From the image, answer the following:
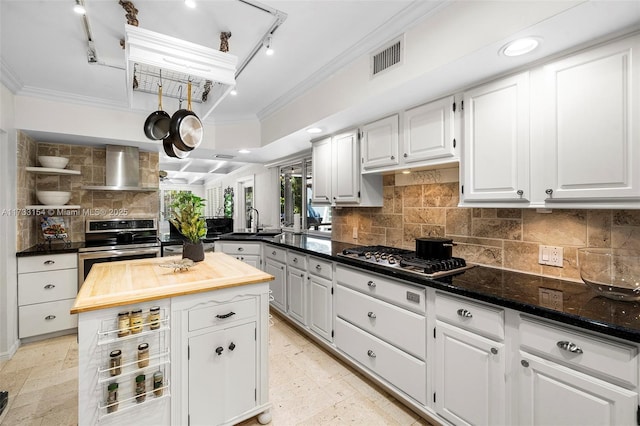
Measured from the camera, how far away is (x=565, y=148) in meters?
1.51

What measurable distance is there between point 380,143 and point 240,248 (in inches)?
98.3

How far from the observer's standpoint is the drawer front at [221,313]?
168 cm

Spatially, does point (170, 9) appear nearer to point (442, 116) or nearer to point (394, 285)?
point (442, 116)

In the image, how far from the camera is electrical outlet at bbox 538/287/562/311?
4.38ft

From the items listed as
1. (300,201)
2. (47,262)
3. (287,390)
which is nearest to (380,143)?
(287,390)

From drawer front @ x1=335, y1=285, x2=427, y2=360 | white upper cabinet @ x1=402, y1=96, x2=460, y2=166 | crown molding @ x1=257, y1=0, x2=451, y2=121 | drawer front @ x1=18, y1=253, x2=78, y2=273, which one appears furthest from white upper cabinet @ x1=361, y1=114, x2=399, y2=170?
drawer front @ x1=18, y1=253, x2=78, y2=273

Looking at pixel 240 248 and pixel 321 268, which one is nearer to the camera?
pixel 321 268

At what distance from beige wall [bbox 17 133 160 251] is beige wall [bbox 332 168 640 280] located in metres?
3.09

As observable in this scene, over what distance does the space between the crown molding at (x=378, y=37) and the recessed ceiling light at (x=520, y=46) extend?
44 cm

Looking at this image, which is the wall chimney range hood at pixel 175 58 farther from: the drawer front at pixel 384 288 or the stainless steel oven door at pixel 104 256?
Answer: the stainless steel oven door at pixel 104 256

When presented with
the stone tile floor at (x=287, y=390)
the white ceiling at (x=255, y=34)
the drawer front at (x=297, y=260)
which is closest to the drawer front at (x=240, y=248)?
the drawer front at (x=297, y=260)

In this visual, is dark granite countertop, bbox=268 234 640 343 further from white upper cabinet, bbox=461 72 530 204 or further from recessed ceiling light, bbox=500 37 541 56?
recessed ceiling light, bbox=500 37 541 56

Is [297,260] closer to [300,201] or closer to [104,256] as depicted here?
[300,201]

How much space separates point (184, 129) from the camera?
6.41ft
